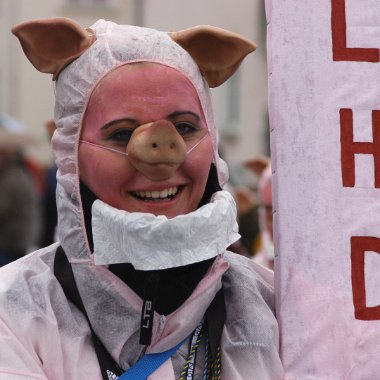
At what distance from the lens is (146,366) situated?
3.17 m

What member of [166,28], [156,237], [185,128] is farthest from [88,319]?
[166,28]

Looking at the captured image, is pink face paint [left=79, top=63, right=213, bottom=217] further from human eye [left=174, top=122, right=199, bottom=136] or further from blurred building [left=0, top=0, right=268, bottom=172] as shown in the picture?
blurred building [left=0, top=0, right=268, bottom=172]

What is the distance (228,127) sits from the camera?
2395cm

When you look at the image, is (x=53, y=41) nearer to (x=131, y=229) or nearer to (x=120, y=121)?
(x=120, y=121)

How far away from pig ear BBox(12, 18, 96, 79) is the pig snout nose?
0.32 meters

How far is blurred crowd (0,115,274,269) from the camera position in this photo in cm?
644

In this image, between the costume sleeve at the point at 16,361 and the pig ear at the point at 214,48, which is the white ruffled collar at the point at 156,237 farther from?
the pig ear at the point at 214,48

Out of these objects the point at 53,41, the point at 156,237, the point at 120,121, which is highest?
the point at 53,41

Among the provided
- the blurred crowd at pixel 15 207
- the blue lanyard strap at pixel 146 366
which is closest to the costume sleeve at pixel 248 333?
the blue lanyard strap at pixel 146 366

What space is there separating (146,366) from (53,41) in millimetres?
921

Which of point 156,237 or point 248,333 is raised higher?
point 156,237

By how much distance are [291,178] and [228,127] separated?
2058 centimetres

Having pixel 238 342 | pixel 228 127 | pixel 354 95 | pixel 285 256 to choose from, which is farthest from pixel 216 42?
pixel 228 127

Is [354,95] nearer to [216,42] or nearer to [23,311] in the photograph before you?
[216,42]
